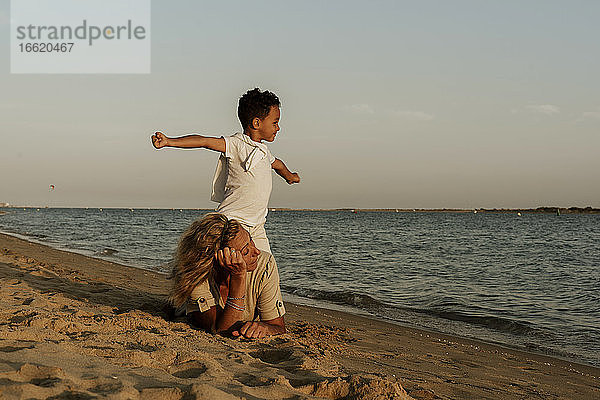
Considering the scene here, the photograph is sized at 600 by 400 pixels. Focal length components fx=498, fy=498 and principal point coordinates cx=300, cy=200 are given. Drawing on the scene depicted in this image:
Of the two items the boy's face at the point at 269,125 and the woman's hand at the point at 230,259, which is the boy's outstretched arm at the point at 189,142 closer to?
the boy's face at the point at 269,125

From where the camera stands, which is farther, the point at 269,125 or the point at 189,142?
the point at 269,125

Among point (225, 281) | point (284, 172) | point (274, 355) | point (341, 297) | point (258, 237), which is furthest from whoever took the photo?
point (341, 297)

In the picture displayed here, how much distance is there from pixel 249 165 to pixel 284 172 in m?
0.69

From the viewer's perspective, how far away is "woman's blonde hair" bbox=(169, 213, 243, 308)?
3561mm

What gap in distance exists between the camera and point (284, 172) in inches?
176

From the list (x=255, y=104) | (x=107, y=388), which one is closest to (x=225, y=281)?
(x=255, y=104)

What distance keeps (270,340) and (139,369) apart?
1.25m

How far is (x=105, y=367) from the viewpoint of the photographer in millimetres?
2477

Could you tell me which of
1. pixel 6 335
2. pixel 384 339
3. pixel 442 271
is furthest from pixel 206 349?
pixel 442 271

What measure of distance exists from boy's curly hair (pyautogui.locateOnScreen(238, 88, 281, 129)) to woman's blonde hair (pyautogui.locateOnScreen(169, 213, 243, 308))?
91 cm

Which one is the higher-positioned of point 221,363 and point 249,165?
point 249,165

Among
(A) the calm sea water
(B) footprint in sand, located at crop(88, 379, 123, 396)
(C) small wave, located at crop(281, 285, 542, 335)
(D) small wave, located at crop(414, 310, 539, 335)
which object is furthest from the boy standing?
(D) small wave, located at crop(414, 310, 539, 335)

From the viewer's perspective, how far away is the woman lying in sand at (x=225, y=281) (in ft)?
11.6

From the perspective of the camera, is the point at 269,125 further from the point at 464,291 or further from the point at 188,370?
the point at 464,291
